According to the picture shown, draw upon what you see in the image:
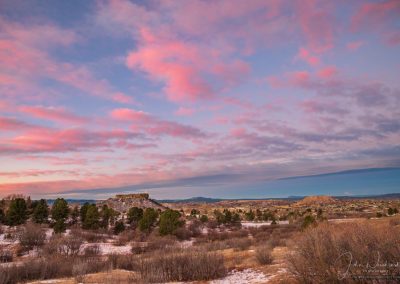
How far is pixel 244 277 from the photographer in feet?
43.3

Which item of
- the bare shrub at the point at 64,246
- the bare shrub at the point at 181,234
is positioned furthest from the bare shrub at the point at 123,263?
the bare shrub at the point at 181,234

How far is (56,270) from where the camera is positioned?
1622 cm

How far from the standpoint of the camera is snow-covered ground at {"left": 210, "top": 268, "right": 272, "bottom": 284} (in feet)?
39.5

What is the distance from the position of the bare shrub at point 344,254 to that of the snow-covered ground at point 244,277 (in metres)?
2.64

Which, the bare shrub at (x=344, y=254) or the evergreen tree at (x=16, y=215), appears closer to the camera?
the bare shrub at (x=344, y=254)

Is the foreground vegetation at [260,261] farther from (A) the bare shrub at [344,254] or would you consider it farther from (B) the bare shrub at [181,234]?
(B) the bare shrub at [181,234]

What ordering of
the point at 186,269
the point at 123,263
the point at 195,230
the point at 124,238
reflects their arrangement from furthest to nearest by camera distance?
1. the point at 195,230
2. the point at 124,238
3. the point at 123,263
4. the point at 186,269

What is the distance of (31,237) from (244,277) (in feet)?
84.5

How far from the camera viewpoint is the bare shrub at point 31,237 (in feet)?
104

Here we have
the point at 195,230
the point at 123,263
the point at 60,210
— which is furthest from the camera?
the point at 195,230

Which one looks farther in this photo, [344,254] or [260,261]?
[260,261]

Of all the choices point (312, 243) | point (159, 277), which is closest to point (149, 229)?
point (159, 277)
